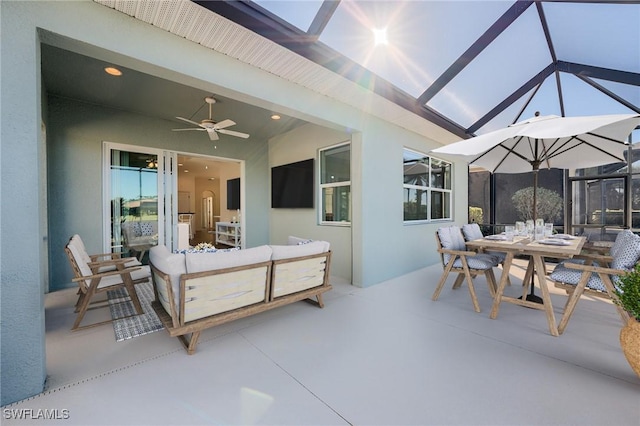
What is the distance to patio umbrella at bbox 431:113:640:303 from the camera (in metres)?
2.34

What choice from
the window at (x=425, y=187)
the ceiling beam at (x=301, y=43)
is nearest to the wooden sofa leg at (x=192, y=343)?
the ceiling beam at (x=301, y=43)

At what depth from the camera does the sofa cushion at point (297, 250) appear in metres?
2.63

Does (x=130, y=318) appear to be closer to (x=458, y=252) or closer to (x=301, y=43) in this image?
(x=301, y=43)

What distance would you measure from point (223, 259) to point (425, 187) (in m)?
4.38

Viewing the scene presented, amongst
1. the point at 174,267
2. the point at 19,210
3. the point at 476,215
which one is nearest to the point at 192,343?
the point at 174,267

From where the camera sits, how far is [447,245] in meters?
3.43

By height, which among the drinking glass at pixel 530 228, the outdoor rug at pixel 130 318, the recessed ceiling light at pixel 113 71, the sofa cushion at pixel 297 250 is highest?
the recessed ceiling light at pixel 113 71

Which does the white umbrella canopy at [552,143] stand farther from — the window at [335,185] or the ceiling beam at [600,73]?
the window at [335,185]

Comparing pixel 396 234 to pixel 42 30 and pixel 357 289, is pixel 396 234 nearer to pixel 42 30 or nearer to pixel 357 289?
pixel 357 289

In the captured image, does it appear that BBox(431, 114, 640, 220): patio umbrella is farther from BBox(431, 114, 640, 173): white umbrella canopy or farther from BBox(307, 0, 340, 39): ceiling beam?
BBox(307, 0, 340, 39): ceiling beam

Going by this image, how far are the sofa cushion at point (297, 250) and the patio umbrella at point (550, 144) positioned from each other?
1.91m

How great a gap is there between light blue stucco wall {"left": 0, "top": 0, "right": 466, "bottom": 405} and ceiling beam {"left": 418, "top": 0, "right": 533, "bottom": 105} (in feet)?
2.86

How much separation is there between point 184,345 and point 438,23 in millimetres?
4245

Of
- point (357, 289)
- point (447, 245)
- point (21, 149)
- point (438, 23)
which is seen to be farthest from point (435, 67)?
point (21, 149)
